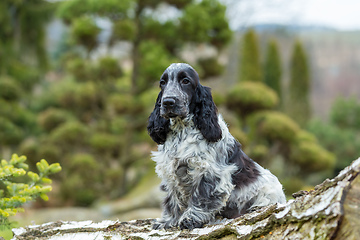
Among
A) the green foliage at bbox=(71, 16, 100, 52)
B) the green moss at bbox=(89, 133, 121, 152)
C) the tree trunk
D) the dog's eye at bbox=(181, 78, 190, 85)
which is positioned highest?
the green foliage at bbox=(71, 16, 100, 52)

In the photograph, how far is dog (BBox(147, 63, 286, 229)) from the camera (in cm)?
353

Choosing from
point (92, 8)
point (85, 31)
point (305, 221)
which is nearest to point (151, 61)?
point (85, 31)

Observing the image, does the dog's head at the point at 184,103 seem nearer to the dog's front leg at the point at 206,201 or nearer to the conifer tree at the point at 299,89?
the dog's front leg at the point at 206,201

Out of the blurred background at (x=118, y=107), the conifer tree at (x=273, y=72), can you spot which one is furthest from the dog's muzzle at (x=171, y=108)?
the conifer tree at (x=273, y=72)

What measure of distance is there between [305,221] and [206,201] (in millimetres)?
1159

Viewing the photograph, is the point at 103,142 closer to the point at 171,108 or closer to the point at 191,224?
the point at 191,224

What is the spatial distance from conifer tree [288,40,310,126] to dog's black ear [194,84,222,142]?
67.4ft

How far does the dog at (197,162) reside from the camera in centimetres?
353

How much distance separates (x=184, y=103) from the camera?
346 centimetres

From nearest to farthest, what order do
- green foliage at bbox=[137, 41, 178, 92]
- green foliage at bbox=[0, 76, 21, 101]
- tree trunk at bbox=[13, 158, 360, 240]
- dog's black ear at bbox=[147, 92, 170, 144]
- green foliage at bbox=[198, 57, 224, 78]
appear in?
tree trunk at bbox=[13, 158, 360, 240] < dog's black ear at bbox=[147, 92, 170, 144] < green foliage at bbox=[137, 41, 178, 92] < green foliage at bbox=[198, 57, 224, 78] < green foliage at bbox=[0, 76, 21, 101]

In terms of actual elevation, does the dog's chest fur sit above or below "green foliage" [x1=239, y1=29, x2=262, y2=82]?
below

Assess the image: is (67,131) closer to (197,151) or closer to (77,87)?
(77,87)

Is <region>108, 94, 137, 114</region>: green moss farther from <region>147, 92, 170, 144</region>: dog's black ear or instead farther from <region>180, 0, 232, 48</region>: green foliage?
<region>147, 92, 170, 144</region>: dog's black ear

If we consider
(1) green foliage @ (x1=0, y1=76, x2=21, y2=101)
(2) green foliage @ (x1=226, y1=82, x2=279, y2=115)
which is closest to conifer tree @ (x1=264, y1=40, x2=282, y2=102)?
(2) green foliage @ (x1=226, y1=82, x2=279, y2=115)
